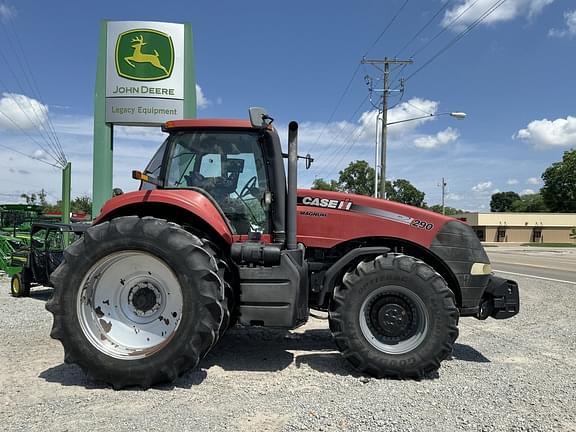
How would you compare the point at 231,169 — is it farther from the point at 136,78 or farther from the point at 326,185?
the point at 326,185

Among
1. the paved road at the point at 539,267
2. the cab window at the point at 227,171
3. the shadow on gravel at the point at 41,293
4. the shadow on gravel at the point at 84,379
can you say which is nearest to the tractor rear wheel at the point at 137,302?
the shadow on gravel at the point at 84,379

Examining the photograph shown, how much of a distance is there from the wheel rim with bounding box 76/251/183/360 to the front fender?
475 mm

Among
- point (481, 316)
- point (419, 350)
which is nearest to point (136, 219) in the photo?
point (419, 350)

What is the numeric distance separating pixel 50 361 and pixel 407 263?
356 cm

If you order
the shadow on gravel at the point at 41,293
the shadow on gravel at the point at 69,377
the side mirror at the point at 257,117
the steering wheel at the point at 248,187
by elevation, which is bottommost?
the shadow on gravel at the point at 41,293

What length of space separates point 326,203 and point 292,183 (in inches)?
22.4

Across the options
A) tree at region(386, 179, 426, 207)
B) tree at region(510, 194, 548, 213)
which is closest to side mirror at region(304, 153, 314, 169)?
tree at region(386, 179, 426, 207)

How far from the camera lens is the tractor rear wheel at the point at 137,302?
12.5 ft

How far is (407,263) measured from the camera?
4.23m

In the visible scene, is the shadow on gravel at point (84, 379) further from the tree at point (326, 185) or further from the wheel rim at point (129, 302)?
the tree at point (326, 185)

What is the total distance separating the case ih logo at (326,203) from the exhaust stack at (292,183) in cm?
44

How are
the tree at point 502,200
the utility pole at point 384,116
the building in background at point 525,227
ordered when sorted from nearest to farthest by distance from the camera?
the utility pole at point 384,116 → the building in background at point 525,227 → the tree at point 502,200

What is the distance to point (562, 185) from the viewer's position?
70062 millimetres

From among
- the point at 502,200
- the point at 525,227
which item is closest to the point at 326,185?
the point at 525,227
